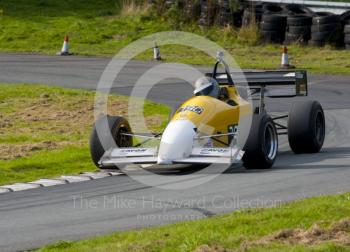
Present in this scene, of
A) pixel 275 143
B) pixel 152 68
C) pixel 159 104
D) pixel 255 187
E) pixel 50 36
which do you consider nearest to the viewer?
pixel 255 187

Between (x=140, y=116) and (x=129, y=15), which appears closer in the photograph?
(x=140, y=116)

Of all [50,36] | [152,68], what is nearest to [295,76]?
[152,68]

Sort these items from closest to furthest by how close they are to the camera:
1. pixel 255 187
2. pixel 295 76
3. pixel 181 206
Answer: pixel 181 206, pixel 255 187, pixel 295 76

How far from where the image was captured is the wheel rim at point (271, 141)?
1423cm

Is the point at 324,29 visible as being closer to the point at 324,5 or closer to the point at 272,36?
the point at 272,36

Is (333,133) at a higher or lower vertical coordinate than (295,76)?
lower

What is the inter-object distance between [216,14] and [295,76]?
1838cm

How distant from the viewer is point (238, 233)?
950cm

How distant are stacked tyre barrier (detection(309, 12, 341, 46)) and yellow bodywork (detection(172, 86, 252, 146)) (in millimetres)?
15897

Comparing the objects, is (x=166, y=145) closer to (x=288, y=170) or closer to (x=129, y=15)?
(x=288, y=170)

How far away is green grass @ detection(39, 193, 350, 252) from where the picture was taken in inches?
350

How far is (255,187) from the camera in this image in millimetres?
12594

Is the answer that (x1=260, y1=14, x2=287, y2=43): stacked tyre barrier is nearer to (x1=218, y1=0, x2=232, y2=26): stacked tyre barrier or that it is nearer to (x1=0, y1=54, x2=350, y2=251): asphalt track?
(x1=218, y1=0, x2=232, y2=26): stacked tyre barrier

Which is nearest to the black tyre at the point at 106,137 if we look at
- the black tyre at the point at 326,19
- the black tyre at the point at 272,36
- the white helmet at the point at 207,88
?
the white helmet at the point at 207,88
